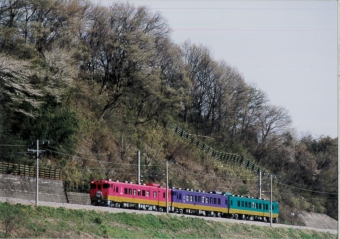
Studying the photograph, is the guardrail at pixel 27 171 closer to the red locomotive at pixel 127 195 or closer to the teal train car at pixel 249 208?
the red locomotive at pixel 127 195

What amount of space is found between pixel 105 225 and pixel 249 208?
1322 centimetres

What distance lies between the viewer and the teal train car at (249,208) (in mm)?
38531

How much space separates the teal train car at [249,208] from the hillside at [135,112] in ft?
9.44

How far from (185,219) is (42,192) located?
609cm

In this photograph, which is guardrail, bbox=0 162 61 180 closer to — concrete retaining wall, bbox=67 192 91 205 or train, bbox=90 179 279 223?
concrete retaining wall, bbox=67 192 91 205

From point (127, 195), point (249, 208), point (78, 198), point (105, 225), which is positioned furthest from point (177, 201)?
point (105, 225)

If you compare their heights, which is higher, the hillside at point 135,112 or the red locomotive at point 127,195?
the hillside at point 135,112

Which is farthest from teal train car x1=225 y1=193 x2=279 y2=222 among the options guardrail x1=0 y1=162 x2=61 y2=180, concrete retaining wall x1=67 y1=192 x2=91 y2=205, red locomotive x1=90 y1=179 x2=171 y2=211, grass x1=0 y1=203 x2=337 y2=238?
guardrail x1=0 y1=162 x2=61 y2=180

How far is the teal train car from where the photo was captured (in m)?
38.5

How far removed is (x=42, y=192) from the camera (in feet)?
101

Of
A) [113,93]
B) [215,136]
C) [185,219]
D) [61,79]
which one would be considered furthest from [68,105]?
[215,136]

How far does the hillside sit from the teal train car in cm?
288

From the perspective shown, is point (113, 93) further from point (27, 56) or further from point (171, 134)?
point (27, 56)

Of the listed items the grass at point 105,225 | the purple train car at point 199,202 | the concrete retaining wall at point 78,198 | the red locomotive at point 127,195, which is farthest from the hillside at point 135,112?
the grass at point 105,225
